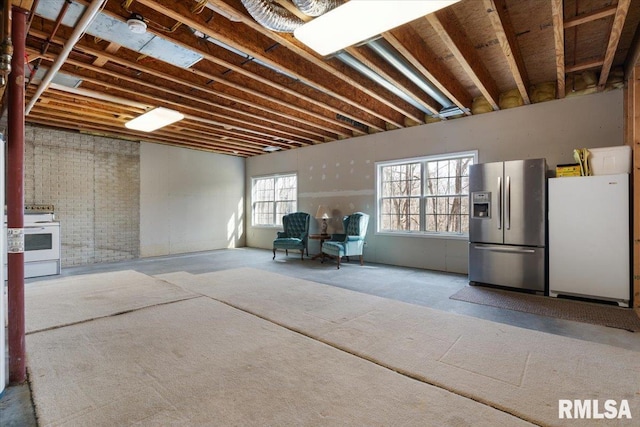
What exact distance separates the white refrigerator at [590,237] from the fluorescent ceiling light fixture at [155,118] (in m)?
5.37

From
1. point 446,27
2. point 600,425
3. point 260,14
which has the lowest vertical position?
point 600,425

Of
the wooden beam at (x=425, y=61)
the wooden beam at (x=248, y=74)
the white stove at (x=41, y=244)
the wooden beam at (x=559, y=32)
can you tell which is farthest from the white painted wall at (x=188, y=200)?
the wooden beam at (x=559, y=32)

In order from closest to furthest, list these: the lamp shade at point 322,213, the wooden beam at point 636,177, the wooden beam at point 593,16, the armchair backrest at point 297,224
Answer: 1. the wooden beam at point 593,16
2. the wooden beam at point 636,177
3. the lamp shade at point 322,213
4. the armchair backrest at point 297,224

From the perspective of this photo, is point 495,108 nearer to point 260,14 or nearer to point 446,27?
point 446,27

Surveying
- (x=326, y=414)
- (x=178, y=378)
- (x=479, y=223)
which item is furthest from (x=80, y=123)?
(x=479, y=223)

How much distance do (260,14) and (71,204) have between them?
6052mm

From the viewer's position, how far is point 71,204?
6.08m

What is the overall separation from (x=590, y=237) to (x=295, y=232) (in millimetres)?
5130

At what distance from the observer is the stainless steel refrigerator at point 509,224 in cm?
390

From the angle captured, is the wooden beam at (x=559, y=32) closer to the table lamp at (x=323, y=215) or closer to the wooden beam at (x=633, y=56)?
the wooden beam at (x=633, y=56)

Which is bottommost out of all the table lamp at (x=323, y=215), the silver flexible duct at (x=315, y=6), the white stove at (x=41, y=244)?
the white stove at (x=41, y=244)

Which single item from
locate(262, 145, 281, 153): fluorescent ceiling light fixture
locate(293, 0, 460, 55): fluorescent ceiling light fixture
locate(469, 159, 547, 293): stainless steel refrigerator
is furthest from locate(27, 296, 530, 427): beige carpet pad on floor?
locate(262, 145, 281, 153): fluorescent ceiling light fixture
